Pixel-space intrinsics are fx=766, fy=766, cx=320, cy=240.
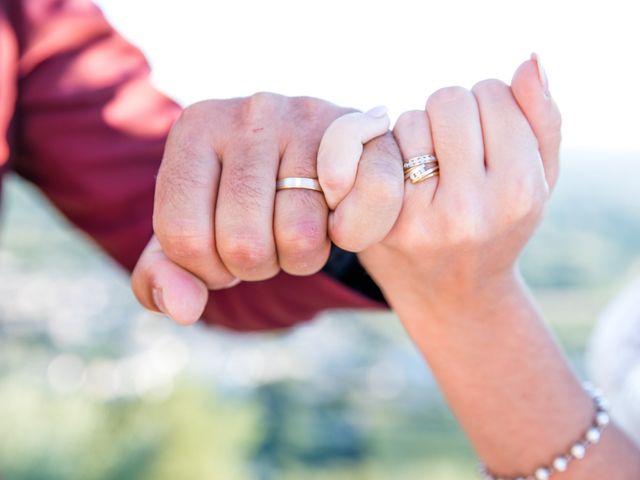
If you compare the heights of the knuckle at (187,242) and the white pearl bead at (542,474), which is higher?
the knuckle at (187,242)

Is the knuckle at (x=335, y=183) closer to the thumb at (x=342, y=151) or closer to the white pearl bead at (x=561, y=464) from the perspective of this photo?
the thumb at (x=342, y=151)

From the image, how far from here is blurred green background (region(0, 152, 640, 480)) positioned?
→ 8.84 feet

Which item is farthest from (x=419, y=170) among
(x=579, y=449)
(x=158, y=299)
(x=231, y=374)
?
(x=231, y=374)

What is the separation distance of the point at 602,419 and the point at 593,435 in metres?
0.02

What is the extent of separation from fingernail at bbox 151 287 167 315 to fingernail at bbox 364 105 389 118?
0.21 meters

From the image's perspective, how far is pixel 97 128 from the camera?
101cm

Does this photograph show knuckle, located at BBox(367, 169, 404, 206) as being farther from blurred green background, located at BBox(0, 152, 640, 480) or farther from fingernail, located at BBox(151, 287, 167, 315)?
blurred green background, located at BBox(0, 152, 640, 480)

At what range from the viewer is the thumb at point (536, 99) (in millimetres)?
600

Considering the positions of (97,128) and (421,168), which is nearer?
(421,168)

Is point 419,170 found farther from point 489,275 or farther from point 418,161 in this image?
point 489,275

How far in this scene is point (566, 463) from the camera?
71 cm

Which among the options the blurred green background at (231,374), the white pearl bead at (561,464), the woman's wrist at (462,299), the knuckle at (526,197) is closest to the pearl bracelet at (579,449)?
the white pearl bead at (561,464)

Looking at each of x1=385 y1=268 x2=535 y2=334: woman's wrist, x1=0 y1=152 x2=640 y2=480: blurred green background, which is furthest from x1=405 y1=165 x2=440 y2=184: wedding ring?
x1=0 y1=152 x2=640 y2=480: blurred green background

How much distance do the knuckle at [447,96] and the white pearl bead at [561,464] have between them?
1.16 ft
